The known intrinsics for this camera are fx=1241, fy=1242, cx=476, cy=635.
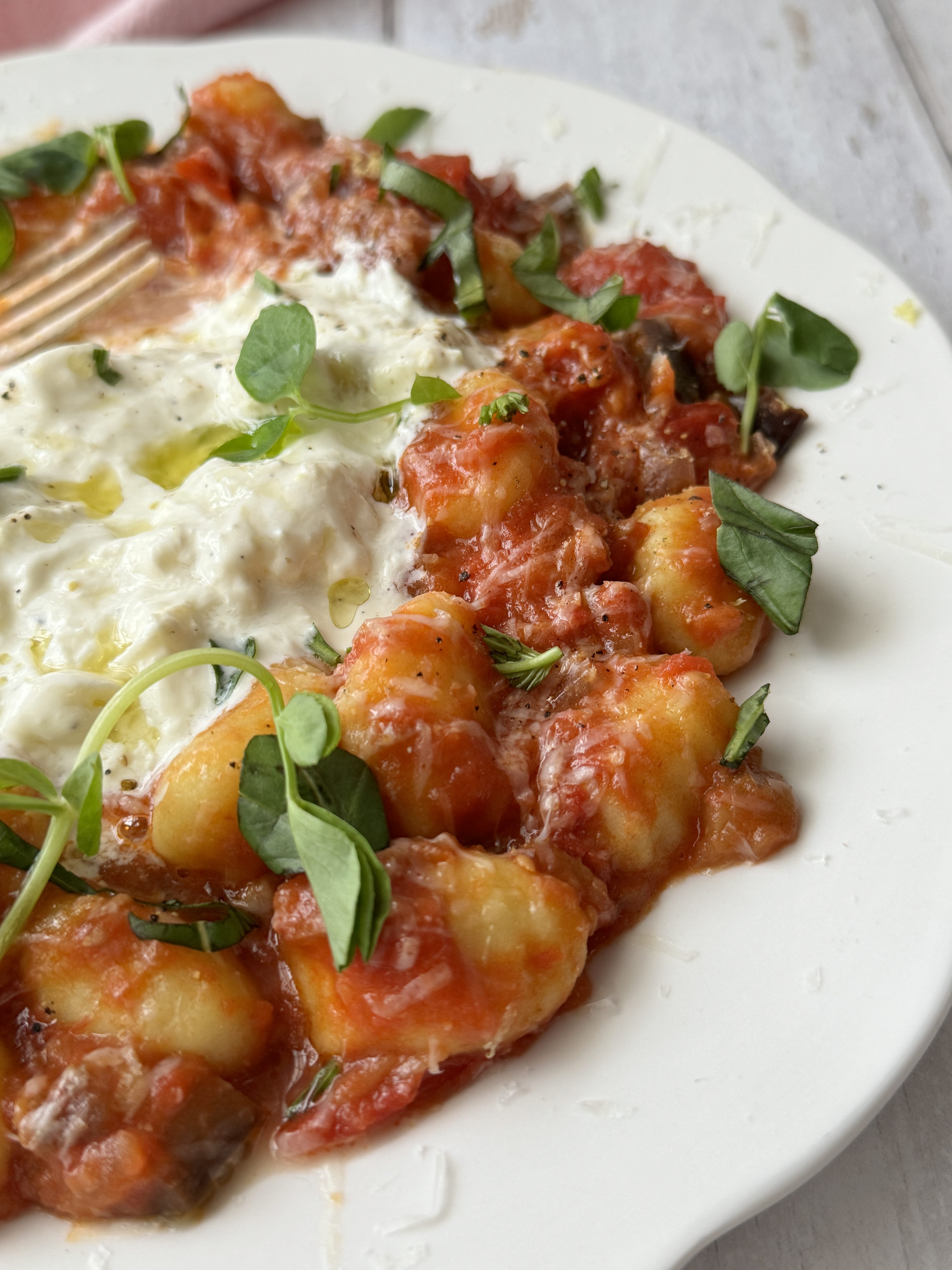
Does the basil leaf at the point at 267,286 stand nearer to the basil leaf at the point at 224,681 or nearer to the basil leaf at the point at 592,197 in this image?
the basil leaf at the point at 592,197

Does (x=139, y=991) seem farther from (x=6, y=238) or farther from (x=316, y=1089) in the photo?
(x=6, y=238)

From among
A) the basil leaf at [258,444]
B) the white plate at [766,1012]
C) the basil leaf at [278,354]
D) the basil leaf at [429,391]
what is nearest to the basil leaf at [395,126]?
the basil leaf at [278,354]

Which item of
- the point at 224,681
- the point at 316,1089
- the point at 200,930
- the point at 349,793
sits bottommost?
the point at 316,1089

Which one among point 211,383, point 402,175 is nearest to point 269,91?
point 402,175

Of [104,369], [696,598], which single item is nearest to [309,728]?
[696,598]

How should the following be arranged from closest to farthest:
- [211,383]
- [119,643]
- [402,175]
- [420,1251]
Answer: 1. [420,1251]
2. [119,643]
3. [211,383]
4. [402,175]

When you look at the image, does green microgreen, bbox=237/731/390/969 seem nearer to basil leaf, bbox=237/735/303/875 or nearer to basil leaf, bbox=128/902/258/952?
basil leaf, bbox=237/735/303/875

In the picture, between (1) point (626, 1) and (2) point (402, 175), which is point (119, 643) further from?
(1) point (626, 1)
